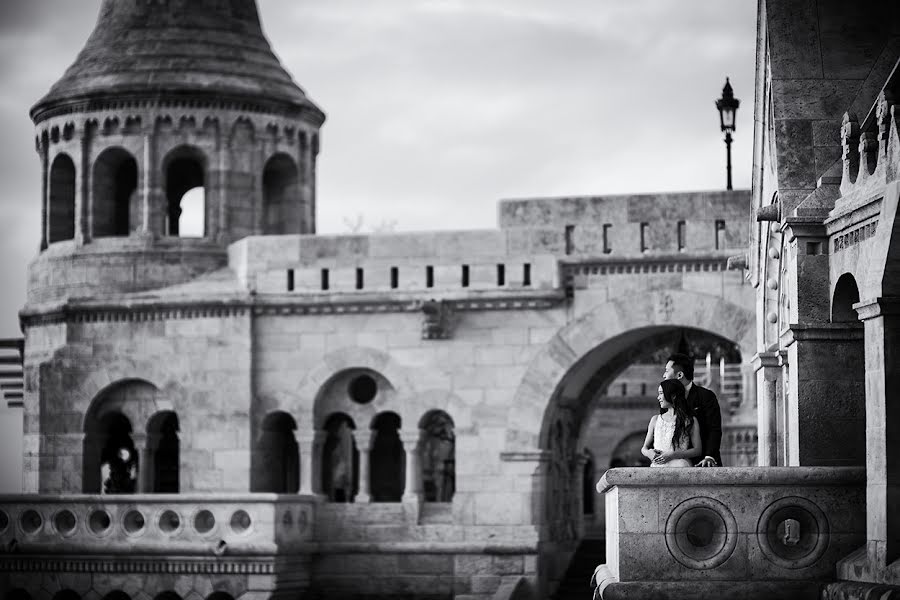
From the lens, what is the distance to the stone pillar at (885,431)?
14969mm

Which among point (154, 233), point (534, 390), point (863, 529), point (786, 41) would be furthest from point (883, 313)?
point (154, 233)

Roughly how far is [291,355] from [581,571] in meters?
6.17

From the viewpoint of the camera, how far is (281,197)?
3662cm

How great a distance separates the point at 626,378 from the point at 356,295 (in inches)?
553

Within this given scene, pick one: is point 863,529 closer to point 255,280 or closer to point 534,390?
point 534,390

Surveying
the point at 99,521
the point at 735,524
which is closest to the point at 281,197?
the point at 99,521

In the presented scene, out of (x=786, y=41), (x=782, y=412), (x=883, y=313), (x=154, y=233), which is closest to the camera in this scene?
(x=883, y=313)

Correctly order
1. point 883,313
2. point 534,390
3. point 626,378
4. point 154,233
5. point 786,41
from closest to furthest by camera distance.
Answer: point 883,313, point 786,41, point 534,390, point 154,233, point 626,378

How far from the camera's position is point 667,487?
15859 mm

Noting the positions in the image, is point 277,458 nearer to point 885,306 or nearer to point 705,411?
point 705,411

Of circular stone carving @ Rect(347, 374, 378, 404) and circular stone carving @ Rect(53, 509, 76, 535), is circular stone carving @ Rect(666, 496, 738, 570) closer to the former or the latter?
circular stone carving @ Rect(347, 374, 378, 404)

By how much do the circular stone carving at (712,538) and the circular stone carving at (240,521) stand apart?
15463 millimetres

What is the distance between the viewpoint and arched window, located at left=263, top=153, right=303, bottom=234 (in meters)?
36.2

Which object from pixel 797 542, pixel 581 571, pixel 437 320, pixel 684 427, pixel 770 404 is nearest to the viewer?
pixel 797 542
